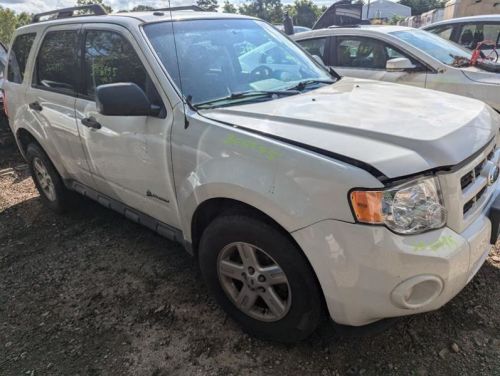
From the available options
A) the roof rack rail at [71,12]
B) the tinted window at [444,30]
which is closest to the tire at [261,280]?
Answer: the roof rack rail at [71,12]

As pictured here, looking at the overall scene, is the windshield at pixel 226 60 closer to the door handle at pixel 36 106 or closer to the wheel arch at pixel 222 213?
the wheel arch at pixel 222 213

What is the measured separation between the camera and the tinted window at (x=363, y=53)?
17.8ft

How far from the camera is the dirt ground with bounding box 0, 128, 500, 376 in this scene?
2.27m

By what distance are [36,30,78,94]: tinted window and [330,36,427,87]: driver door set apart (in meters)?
3.46

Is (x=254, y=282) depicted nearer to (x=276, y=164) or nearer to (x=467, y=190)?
(x=276, y=164)

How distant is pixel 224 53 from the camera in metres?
2.84

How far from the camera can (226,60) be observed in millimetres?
2791

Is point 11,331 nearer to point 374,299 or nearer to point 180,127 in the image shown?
point 180,127

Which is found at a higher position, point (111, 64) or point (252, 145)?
point (111, 64)

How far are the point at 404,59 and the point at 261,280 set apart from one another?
3.72 metres

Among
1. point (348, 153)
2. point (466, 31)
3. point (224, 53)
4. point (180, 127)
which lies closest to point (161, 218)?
point (180, 127)

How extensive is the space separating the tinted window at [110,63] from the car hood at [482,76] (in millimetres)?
3924

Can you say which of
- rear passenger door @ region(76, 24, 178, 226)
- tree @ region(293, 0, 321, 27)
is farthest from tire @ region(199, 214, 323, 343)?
tree @ region(293, 0, 321, 27)

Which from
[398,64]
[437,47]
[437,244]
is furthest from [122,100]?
[437,47]
